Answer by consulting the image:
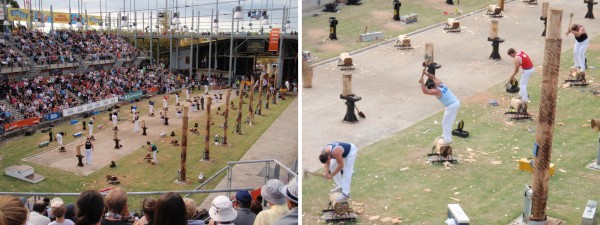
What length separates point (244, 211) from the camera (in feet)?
19.7

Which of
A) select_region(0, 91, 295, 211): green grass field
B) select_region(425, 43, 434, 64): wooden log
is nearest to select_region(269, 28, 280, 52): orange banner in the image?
select_region(0, 91, 295, 211): green grass field

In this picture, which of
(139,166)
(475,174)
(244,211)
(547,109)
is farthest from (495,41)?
(244,211)

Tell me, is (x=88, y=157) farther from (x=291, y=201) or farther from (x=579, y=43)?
(x=291, y=201)

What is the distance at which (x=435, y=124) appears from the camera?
43.5ft

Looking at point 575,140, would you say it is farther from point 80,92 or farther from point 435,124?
point 80,92

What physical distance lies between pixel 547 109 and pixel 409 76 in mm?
9344

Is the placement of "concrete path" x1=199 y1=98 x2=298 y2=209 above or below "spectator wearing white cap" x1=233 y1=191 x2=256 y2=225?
below

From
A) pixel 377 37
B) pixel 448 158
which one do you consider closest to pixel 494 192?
pixel 448 158

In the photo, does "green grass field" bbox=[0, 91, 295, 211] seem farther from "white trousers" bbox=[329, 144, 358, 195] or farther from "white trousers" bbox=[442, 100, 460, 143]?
"white trousers" bbox=[329, 144, 358, 195]

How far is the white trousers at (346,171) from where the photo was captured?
8.85 metres

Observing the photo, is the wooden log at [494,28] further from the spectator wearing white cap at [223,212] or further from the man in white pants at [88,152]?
the spectator wearing white cap at [223,212]

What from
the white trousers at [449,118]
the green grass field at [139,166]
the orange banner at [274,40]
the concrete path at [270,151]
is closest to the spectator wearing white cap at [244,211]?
the white trousers at [449,118]

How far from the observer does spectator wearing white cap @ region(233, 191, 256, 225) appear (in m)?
5.87

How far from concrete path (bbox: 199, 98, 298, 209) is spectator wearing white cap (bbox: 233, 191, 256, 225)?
33.9ft
